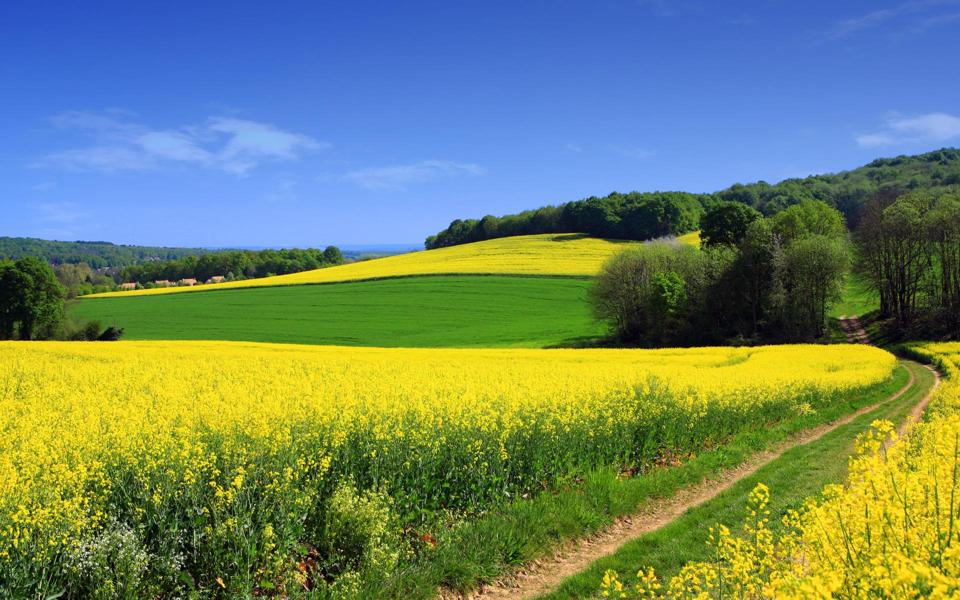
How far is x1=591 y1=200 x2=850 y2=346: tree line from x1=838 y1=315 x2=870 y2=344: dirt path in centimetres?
271

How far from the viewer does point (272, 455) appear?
8.16 metres

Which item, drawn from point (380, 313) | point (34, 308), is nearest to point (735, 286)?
point (380, 313)

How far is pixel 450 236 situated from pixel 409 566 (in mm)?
122946

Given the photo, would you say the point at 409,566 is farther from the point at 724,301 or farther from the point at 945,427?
the point at 724,301

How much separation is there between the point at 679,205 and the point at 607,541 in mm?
96751

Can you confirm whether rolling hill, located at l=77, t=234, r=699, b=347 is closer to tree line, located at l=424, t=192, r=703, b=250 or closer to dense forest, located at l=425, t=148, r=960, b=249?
tree line, located at l=424, t=192, r=703, b=250

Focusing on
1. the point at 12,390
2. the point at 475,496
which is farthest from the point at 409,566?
the point at 12,390

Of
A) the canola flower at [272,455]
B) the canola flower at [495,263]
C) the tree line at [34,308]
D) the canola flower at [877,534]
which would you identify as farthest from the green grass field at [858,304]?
the tree line at [34,308]

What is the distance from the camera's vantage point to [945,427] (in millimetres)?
4258

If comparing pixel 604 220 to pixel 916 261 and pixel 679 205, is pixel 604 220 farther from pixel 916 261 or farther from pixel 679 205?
pixel 916 261

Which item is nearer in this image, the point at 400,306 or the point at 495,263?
the point at 400,306

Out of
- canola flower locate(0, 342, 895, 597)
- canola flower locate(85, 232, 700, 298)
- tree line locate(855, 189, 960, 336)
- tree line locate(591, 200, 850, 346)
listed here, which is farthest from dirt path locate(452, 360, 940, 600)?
canola flower locate(85, 232, 700, 298)

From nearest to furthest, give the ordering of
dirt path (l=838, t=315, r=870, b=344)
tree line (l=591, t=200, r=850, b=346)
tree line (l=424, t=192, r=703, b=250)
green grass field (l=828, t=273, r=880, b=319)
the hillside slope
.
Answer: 1. dirt path (l=838, t=315, r=870, b=344)
2. tree line (l=591, t=200, r=850, b=346)
3. green grass field (l=828, t=273, r=880, b=319)
4. the hillside slope
5. tree line (l=424, t=192, r=703, b=250)

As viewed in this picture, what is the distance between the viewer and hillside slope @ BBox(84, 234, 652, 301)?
2972 inches
